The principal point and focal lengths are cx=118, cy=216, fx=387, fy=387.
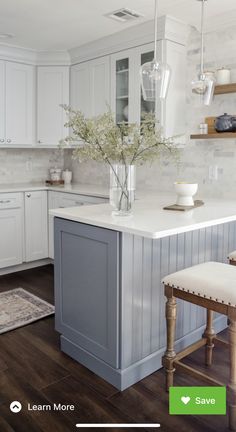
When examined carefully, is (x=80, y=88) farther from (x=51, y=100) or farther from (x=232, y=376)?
(x=232, y=376)

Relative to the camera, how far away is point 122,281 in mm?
2002

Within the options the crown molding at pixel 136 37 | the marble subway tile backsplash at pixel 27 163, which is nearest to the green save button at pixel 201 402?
the crown molding at pixel 136 37

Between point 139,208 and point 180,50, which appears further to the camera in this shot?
point 180,50

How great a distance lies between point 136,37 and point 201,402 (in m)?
3.01

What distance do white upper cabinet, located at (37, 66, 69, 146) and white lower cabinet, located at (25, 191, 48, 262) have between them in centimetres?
71

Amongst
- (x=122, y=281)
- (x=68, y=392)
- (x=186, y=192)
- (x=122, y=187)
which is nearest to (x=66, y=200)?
(x=186, y=192)

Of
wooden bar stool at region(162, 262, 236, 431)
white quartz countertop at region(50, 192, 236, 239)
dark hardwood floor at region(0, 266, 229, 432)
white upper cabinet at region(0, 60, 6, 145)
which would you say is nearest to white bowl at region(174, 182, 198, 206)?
white quartz countertop at region(50, 192, 236, 239)

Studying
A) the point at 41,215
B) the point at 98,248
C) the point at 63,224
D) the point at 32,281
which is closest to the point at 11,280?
the point at 32,281

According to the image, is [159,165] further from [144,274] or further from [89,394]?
[89,394]

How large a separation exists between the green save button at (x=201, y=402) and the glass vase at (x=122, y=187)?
38.8 inches

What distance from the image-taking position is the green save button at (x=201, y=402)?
190cm

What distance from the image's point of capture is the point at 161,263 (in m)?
2.24

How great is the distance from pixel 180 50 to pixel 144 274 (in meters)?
2.26

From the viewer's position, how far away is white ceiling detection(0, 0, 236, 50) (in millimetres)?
2930
